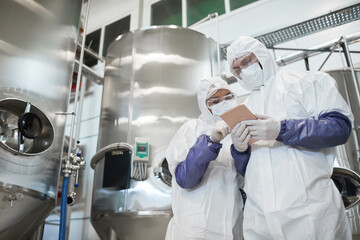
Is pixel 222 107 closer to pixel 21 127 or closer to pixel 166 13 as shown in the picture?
pixel 21 127

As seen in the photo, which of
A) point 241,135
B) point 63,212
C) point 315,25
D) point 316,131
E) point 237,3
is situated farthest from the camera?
point 237,3

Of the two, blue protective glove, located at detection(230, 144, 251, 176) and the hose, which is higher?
blue protective glove, located at detection(230, 144, 251, 176)

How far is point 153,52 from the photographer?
2766 millimetres

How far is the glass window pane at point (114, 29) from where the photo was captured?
15.6 feet

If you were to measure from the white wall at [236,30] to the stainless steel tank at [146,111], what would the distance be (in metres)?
0.74

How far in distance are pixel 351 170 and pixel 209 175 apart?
1122 millimetres

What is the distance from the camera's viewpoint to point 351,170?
2.14 metres

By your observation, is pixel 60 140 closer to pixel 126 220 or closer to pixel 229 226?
pixel 126 220

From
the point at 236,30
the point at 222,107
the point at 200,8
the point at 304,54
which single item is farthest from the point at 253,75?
the point at 200,8

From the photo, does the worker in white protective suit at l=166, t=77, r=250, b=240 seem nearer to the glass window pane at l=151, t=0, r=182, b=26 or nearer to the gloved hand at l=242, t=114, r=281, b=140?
the gloved hand at l=242, t=114, r=281, b=140

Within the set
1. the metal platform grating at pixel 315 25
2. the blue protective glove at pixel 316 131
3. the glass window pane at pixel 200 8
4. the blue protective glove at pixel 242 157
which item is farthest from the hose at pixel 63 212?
the glass window pane at pixel 200 8

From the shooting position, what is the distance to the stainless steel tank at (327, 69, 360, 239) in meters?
2.13

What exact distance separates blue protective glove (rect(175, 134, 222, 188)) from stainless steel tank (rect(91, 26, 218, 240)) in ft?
2.68

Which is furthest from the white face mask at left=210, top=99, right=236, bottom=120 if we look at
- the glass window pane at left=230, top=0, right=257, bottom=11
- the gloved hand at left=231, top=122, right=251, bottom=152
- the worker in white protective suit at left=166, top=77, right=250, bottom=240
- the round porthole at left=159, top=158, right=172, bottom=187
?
the glass window pane at left=230, top=0, right=257, bottom=11
